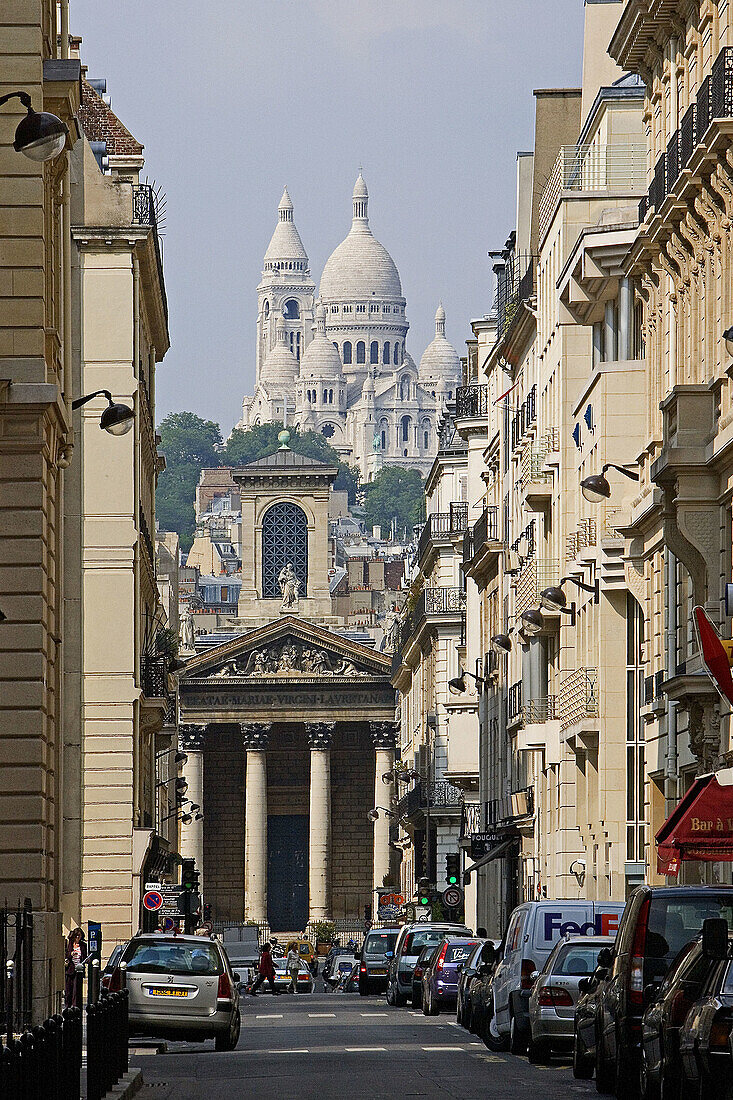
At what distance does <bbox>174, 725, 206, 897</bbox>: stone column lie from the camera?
138875 mm

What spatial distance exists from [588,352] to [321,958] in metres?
81.6

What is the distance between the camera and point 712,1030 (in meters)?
16.8

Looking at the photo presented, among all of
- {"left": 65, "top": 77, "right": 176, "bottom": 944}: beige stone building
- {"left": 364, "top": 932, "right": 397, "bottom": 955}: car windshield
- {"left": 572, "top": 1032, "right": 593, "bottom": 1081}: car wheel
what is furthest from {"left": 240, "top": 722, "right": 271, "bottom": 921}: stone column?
{"left": 572, "top": 1032, "right": 593, "bottom": 1081}: car wheel

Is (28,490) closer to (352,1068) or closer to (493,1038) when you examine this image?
(352,1068)

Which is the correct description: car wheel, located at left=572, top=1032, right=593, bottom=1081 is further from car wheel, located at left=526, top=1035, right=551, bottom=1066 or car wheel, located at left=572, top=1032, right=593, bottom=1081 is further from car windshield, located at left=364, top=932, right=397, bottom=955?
car windshield, located at left=364, top=932, right=397, bottom=955

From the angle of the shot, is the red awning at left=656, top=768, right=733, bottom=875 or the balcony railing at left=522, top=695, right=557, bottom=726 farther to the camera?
the balcony railing at left=522, top=695, right=557, bottom=726

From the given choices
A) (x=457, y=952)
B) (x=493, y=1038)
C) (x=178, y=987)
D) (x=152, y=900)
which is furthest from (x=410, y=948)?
(x=178, y=987)

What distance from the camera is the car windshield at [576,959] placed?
28.2m

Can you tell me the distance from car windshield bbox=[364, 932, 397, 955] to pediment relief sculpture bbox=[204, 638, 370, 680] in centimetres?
6723

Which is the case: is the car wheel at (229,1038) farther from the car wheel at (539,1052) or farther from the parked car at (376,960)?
the parked car at (376,960)

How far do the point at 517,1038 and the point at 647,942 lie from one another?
9.83 metres

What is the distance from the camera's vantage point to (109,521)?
52.2m

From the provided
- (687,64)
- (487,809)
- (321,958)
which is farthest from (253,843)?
(687,64)

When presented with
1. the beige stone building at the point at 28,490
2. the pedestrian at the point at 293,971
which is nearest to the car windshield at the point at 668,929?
the beige stone building at the point at 28,490
